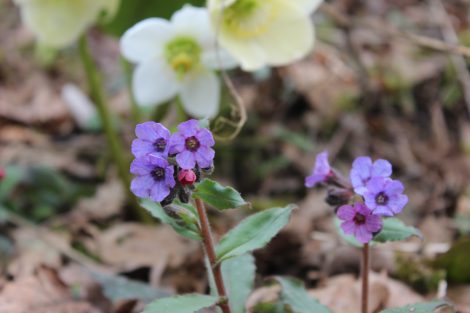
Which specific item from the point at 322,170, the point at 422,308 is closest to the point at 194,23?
the point at 322,170

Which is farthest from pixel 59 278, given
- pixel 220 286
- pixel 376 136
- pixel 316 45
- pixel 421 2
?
pixel 421 2

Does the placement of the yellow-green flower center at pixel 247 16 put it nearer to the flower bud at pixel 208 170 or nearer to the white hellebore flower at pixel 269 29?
the white hellebore flower at pixel 269 29

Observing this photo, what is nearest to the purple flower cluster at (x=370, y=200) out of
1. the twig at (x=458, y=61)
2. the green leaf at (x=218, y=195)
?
the green leaf at (x=218, y=195)

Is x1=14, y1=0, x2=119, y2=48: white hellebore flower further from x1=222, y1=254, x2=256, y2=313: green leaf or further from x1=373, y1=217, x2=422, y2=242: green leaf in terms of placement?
x1=373, y1=217, x2=422, y2=242: green leaf

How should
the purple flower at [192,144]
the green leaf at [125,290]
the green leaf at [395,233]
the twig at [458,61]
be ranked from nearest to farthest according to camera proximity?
the purple flower at [192,144], the green leaf at [395,233], the green leaf at [125,290], the twig at [458,61]

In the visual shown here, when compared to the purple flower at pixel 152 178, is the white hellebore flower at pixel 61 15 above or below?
above

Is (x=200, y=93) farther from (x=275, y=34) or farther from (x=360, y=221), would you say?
(x=360, y=221)
